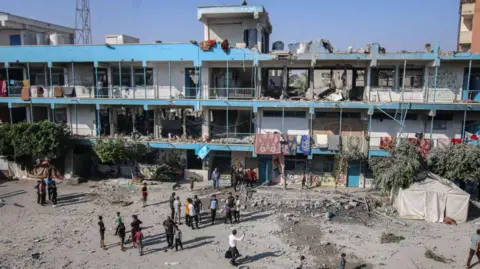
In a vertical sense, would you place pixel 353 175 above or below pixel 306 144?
below

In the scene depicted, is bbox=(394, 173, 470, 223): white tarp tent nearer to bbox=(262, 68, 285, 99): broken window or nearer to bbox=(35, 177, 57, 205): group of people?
bbox=(262, 68, 285, 99): broken window

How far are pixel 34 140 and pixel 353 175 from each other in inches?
834

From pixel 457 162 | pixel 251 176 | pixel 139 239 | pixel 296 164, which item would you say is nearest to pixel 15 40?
pixel 251 176

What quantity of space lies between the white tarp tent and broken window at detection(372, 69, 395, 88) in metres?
7.71

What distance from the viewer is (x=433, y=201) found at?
17.0 metres

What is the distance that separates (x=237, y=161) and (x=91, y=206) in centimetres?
975

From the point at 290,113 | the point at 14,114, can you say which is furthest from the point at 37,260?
the point at 14,114

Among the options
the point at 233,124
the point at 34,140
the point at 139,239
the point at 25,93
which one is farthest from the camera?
the point at 233,124

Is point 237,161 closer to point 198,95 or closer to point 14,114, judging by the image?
point 198,95

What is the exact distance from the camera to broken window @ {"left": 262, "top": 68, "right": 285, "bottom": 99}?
79.7 feet

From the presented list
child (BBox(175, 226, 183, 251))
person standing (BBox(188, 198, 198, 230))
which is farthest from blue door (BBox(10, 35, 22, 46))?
child (BBox(175, 226, 183, 251))

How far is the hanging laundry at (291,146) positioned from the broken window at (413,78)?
7846 mm

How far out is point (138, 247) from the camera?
563 inches

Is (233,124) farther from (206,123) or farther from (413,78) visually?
(413,78)
